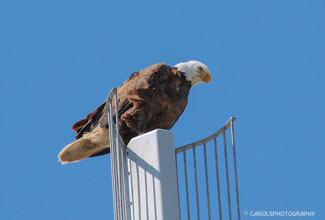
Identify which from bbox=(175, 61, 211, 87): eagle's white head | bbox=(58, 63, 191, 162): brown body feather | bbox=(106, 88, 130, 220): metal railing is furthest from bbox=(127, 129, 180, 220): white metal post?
bbox=(175, 61, 211, 87): eagle's white head

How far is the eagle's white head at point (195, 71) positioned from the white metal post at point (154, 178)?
7.65ft

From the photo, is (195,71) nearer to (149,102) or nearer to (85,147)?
(149,102)

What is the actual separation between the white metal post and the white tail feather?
2140 millimetres

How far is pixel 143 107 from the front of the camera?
21.1 feet

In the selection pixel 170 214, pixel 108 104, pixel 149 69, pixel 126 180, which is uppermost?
pixel 149 69

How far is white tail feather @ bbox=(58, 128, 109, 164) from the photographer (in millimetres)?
6758

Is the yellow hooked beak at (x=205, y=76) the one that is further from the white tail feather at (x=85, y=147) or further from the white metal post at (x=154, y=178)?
the white metal post at (x=154, y=178)

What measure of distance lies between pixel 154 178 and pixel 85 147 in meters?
2.68

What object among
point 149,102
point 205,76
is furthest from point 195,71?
point 149,102

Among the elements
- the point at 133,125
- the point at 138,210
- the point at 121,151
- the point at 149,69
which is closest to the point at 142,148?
the point at 121,151

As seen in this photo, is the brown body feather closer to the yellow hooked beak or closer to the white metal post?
the yellow hooked beak

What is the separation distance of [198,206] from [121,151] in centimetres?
73

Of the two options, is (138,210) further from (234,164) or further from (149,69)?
(149,69)

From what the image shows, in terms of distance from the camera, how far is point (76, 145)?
6.90 m
